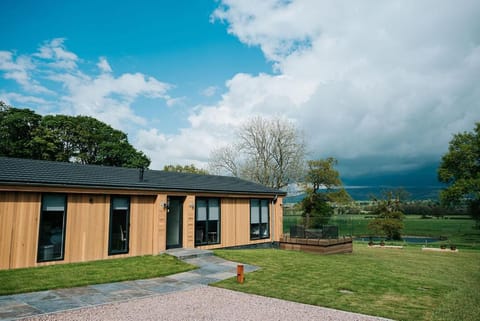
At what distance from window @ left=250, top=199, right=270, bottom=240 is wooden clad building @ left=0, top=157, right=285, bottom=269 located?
0.26ft

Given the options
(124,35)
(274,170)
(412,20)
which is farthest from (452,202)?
(124,35)

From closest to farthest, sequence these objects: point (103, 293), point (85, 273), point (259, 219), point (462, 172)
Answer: point (103, 293) < point (85, 273) < point (259, 219) < point (462, 172)

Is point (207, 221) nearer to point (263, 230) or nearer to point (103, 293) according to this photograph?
point (263, 230)

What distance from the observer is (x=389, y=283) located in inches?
341

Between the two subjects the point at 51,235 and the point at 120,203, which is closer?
the point at 51,235

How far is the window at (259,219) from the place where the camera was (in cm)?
1621

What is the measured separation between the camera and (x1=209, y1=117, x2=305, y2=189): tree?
1389 inches

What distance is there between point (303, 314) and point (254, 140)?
30364 mm

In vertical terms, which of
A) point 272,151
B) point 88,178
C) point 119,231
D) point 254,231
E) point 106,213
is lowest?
point 254,231

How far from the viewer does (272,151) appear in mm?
35500

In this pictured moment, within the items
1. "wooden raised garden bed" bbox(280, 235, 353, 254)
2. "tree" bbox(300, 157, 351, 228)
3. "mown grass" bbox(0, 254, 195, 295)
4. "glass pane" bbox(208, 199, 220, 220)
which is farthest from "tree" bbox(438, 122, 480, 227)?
"mown grass" bbox(0, 254, 195, 295)

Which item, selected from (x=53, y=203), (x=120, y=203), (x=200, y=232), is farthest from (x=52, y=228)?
(x=200, y=232)

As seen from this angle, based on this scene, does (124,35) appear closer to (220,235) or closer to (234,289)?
(220,235)

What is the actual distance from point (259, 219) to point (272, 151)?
19.6 m
